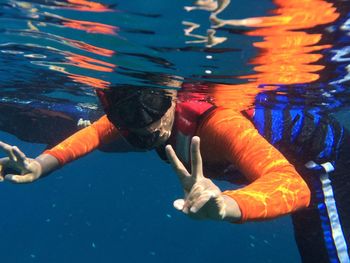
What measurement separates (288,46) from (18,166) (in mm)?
5758

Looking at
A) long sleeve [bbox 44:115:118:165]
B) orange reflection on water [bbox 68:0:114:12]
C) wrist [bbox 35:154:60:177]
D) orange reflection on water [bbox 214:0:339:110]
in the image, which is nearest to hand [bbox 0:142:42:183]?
wrist [bbox 35:154:60:177]

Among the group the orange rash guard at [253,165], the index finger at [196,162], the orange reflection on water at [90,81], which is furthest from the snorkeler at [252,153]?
the orange reflection on water at [90,81]

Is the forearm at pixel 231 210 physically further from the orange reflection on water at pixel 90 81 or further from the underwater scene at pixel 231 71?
the orange reflection on water at pixel 90 81

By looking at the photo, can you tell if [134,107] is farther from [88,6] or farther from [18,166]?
[18,166]

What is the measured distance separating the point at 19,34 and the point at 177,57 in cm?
358

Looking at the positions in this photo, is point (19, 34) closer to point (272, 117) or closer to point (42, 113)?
point (272, 117)

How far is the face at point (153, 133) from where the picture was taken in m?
6.05

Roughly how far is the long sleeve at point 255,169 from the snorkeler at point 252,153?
0.01 meters

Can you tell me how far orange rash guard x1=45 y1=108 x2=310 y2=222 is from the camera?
4.21m

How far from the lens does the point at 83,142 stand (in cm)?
805

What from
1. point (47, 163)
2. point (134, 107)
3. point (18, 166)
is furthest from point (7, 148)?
point (134, 107)

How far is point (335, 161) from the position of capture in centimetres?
692

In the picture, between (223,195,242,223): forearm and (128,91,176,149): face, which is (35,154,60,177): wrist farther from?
(223,195,242,223): forearm

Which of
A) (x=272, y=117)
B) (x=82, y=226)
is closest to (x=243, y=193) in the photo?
(x=272, y=117)
